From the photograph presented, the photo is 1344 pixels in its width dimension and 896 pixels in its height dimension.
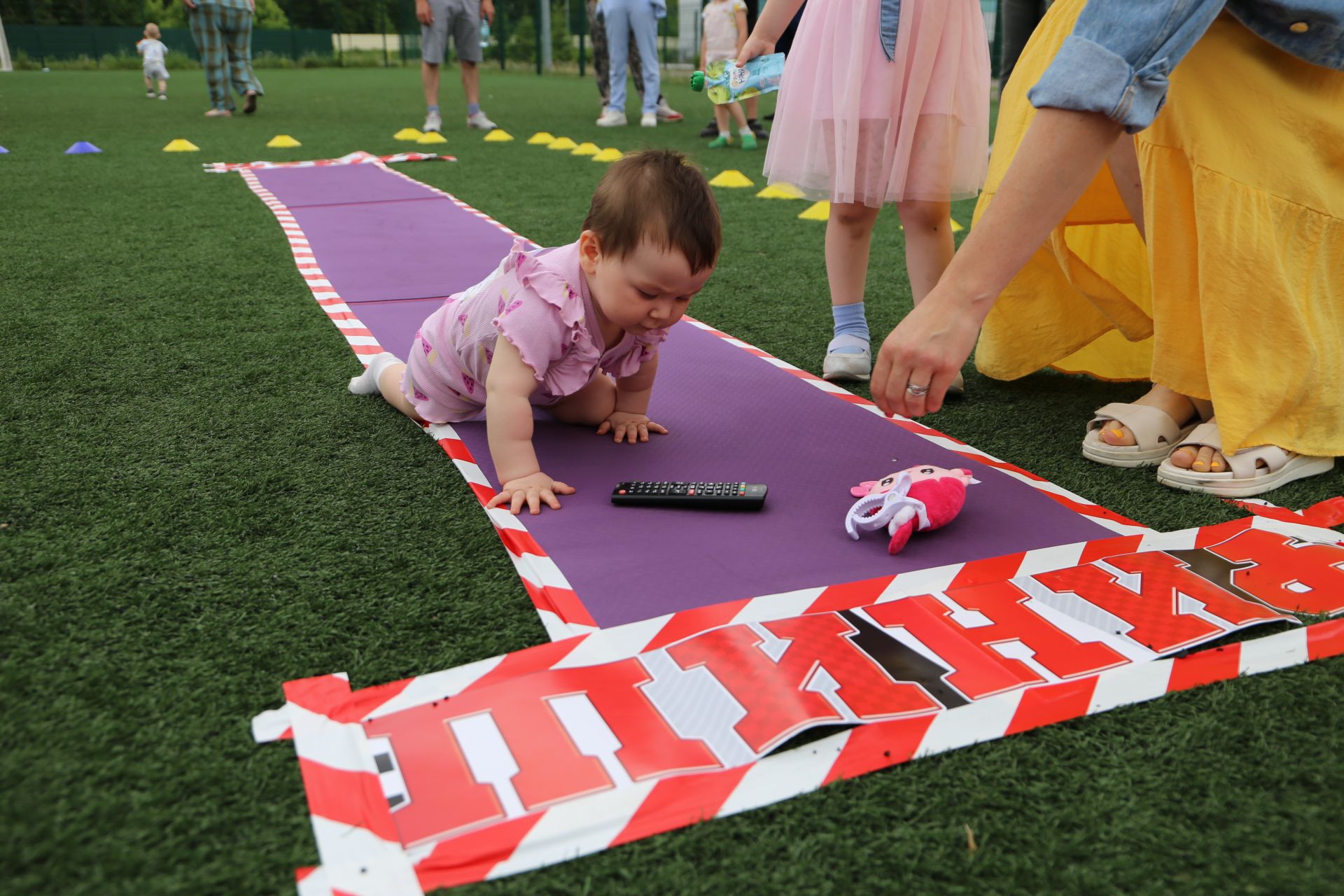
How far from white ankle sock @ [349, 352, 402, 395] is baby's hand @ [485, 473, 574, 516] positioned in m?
0.55

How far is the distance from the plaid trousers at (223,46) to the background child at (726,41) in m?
3.58

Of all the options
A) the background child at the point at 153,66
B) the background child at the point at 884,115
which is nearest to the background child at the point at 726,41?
the background child at the point at 884,115

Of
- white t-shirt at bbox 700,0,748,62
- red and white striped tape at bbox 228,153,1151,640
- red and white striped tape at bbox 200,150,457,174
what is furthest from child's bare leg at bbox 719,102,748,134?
red and white striped tape at bbox 228,153,1151,640

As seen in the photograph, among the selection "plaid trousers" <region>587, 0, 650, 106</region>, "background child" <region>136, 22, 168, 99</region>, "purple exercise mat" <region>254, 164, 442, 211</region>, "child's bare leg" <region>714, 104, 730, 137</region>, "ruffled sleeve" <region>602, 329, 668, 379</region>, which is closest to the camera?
"ruffled sleeve" <region>602, 329, 668, 379</region>

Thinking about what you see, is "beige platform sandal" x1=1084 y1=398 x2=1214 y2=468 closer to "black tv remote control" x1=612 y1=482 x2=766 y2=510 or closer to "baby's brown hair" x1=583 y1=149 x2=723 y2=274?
"black tv remote control" x1=612 y1=482 x2=766 y2=510

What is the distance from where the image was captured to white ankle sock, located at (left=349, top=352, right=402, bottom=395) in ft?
6.61

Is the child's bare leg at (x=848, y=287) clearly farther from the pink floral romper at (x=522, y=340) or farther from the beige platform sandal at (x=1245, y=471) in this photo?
the beige platform sandal at (x=1245, y=471)

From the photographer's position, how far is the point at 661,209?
1.53 m

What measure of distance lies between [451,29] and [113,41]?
15.9 meters

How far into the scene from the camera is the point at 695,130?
7.77 m

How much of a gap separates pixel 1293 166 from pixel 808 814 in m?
1.38

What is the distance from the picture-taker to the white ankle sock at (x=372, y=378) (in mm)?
2016

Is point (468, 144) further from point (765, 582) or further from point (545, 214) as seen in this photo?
point (765, 582)

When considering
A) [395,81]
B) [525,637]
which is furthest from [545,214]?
[395,81]
